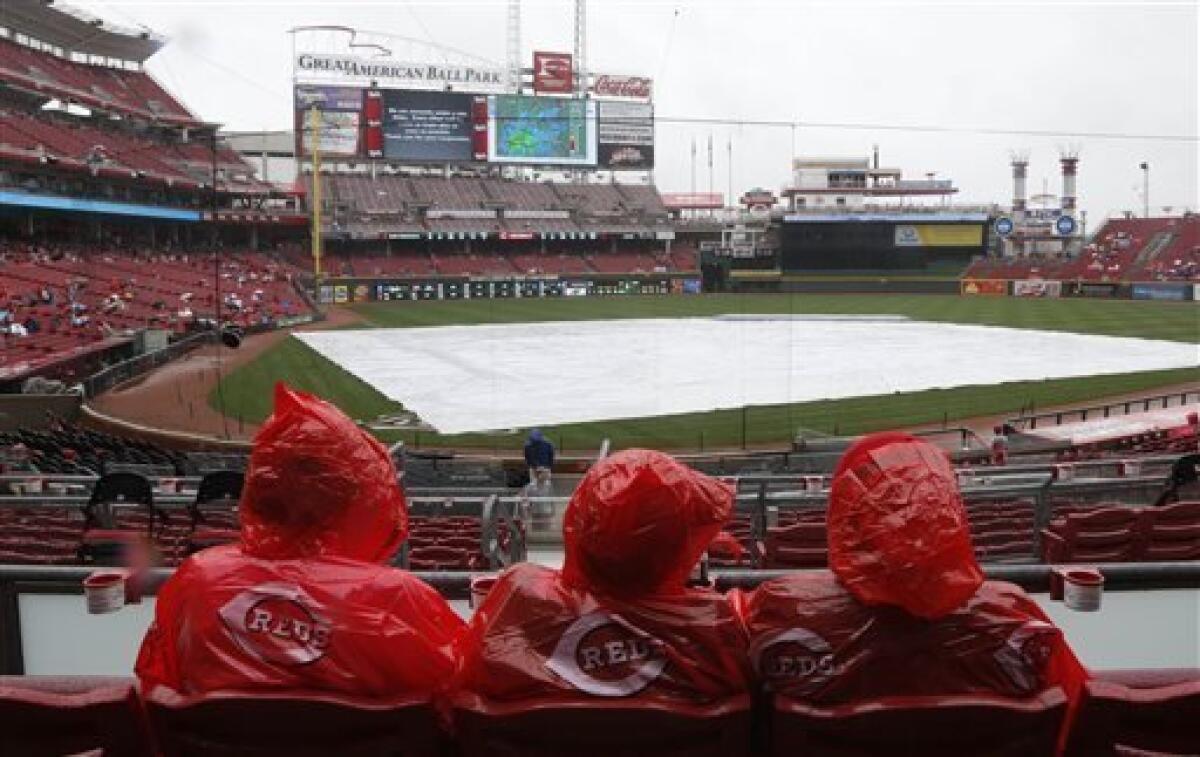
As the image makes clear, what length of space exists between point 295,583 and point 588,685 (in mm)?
748

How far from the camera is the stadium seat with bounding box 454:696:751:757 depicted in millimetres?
2086

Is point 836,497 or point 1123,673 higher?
point 836,497

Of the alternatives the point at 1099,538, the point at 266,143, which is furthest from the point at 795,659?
the point at 266,143

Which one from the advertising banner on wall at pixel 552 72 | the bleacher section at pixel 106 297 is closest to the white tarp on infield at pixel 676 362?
the bleacher section at pixel 106 297

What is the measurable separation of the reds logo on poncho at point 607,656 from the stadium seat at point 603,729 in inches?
2.3

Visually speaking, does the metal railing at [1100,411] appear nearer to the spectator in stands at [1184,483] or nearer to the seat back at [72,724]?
the spectator in stands at [1184,483]

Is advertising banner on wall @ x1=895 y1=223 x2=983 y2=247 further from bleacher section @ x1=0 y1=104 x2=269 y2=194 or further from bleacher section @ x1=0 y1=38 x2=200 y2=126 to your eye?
bleacher section @ x1=0 y1=38 x2=200 y2=126

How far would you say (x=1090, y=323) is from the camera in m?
46.1

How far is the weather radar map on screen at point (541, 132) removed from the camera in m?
76.2

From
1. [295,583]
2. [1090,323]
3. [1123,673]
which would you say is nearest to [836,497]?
[1123,673]

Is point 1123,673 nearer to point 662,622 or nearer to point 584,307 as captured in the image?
point 662,622

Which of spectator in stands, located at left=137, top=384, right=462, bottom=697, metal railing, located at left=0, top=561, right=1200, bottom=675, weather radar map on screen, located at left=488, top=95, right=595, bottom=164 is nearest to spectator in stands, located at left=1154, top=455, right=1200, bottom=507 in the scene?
metal railing, located at left=0, top=561, right=1200, bottom=675

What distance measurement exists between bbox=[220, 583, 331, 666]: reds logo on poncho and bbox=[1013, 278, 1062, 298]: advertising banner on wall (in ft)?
238

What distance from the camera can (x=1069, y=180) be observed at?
8919 cm
